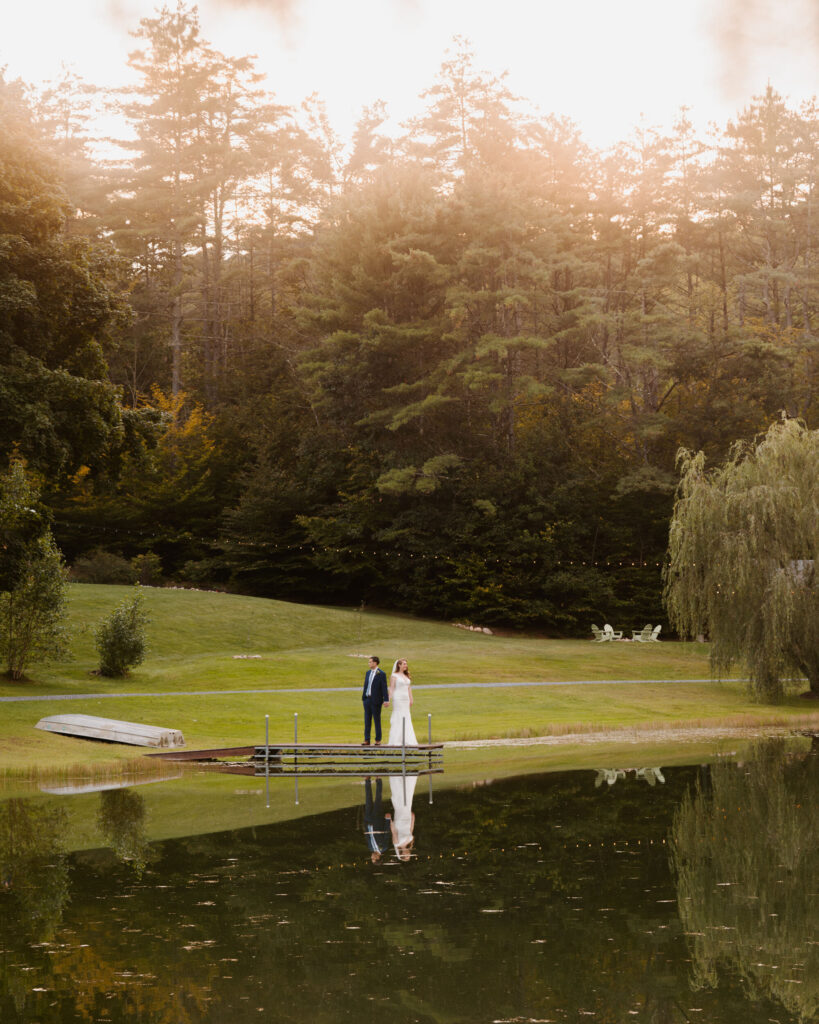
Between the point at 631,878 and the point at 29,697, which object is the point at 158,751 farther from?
the point at 631,878

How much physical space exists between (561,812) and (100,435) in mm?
14490

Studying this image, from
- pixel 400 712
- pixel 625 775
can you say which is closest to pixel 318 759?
pixel 400 712

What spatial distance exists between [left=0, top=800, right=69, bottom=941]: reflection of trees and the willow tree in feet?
72.5

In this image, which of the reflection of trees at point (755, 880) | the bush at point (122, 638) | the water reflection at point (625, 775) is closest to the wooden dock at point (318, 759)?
the water reflection at point (625, 775)

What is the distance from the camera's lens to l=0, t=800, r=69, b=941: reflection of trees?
1111 centimetres

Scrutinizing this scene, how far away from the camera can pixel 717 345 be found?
55.6 meters

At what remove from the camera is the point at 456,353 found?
5828cm

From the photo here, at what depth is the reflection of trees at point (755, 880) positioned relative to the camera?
9477mm

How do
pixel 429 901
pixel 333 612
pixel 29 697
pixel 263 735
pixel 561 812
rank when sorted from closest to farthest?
1. pixel 429 901
2. pixel 561 812
3. pixel 263 735
4. pixel 29 697
5. pixel 333 612

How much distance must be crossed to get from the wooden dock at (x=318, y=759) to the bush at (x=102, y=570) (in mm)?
29993

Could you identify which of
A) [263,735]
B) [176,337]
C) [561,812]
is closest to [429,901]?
[561,812]

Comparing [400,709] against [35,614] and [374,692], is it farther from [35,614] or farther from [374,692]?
[35,614]

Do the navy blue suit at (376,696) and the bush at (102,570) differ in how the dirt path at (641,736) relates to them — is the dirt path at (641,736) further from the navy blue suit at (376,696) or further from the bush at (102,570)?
the bush at (102,570)

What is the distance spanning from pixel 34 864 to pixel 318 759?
9845 mm
